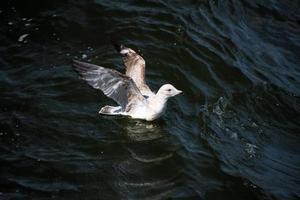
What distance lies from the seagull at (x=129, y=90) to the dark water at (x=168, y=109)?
8.7 inches

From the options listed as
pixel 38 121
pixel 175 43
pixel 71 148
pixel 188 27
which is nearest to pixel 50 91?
pixel 38 121

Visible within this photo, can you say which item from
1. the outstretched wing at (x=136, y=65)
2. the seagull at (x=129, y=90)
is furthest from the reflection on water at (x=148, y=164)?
the outstretched wing at (x=136, y=65)

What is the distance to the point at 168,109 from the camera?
1104cm

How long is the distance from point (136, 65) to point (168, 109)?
1089mm

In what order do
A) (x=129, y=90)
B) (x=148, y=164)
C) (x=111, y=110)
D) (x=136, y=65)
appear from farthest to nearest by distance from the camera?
Result: (x=136, y=65) < (x=111, y=110) < (x=129, y=90) < (x=148, y=164)

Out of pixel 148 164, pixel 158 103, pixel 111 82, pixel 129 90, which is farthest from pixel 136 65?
pixel 148 164

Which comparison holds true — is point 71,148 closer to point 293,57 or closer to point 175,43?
point 175,43

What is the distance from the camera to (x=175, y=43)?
509 inches

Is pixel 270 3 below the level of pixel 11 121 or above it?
above

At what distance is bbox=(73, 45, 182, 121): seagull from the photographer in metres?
9.55

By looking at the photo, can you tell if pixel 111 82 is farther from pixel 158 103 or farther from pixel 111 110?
pixel 158 103

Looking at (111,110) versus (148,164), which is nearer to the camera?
(148,164)

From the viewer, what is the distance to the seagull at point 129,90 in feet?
31.3

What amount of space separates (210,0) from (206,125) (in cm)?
575
